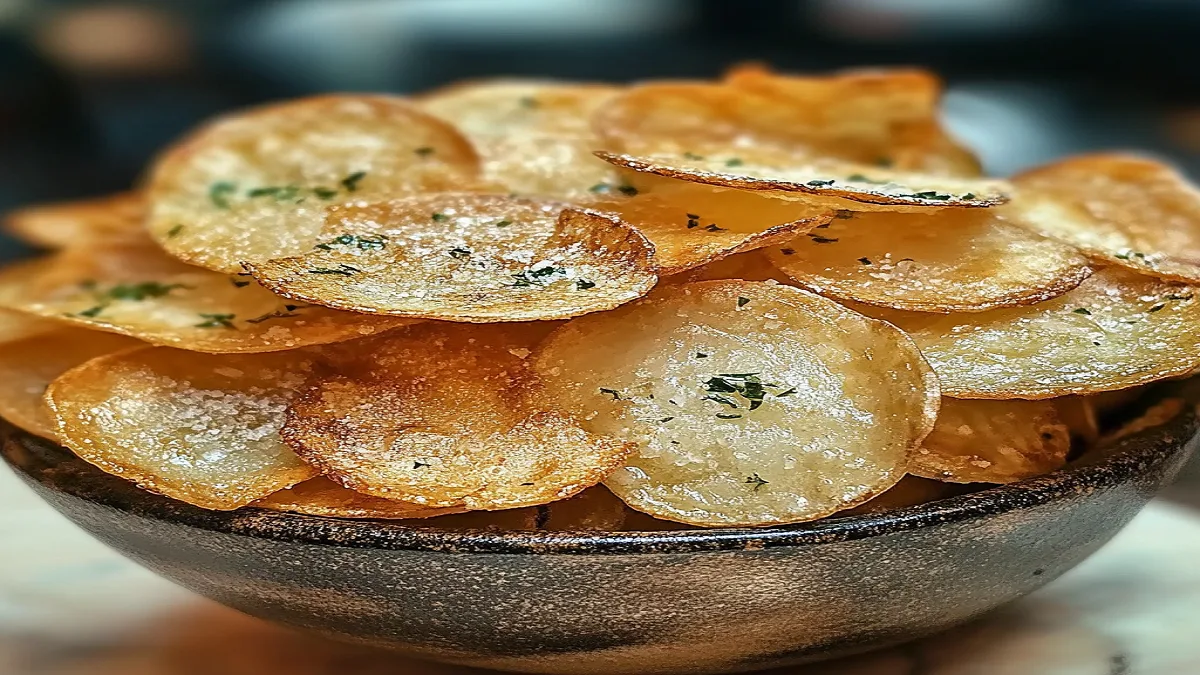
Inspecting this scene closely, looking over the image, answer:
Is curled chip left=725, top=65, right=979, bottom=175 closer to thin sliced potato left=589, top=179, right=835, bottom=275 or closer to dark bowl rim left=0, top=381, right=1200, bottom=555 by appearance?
thin sliced potato left=589, top=179, right=835, bottom=275

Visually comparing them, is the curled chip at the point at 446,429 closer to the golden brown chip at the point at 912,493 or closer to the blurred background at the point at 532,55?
the golden brown chip at the point at 912,493

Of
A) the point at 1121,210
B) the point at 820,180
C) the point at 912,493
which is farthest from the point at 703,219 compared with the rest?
the point at 1121,210

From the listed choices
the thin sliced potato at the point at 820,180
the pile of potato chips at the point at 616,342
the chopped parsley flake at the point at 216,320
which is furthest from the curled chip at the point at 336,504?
the thin sliced potato at the point at 820,180

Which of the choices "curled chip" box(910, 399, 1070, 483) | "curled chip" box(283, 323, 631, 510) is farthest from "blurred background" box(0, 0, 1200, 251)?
"curled chip" box(283, 323, 631, 510)

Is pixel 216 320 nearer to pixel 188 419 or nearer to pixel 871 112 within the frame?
pixel 188 419

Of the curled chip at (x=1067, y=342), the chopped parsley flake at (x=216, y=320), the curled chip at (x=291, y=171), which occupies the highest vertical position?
the curled chip at (x=291, y=171)

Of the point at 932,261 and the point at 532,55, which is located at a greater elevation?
the point at 932,261

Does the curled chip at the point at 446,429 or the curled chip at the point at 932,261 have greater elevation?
the curled chip at the point at 932,261
